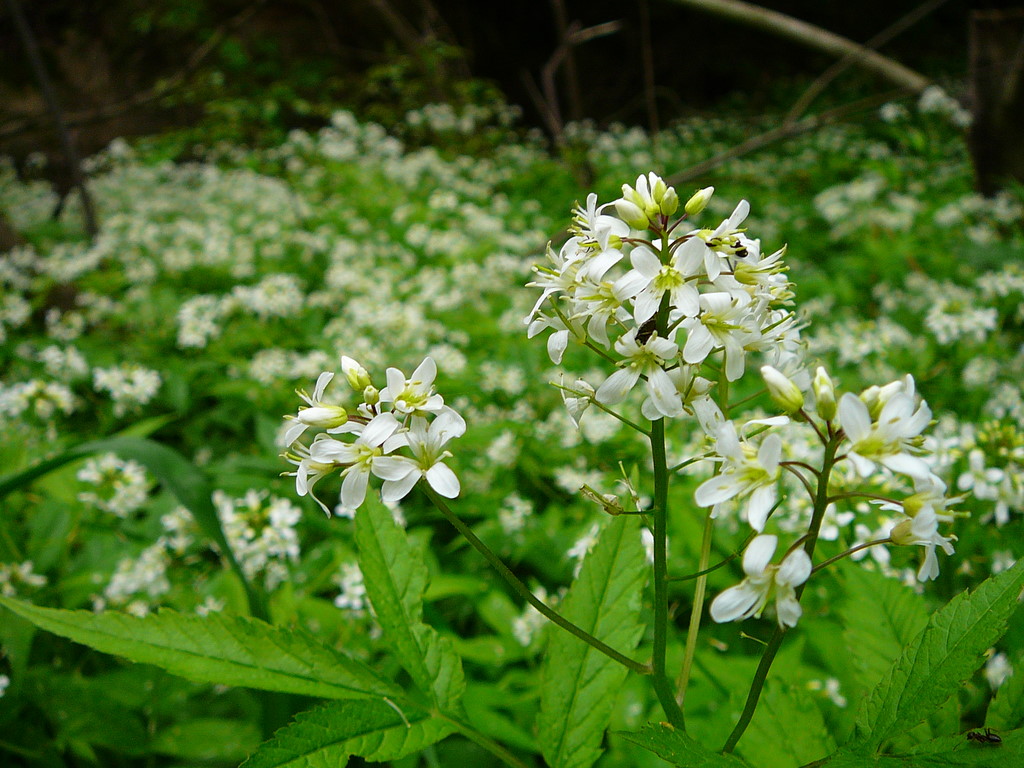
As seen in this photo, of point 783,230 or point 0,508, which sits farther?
point 783,230

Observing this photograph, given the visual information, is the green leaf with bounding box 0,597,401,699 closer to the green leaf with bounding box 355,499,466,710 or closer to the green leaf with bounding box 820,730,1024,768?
the green leaf with bounding box 355,499,466,710

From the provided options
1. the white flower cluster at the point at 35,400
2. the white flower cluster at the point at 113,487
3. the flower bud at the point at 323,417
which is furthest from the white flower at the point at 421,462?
the white flower cluster at the point at 35,400

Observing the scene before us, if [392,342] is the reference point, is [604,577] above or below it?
above

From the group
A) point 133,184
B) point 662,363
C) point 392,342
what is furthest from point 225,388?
point 133,184

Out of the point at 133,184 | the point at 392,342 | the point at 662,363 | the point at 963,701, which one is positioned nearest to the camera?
the point at 662,363

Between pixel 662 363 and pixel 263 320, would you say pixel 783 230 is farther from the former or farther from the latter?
pixel 662 363

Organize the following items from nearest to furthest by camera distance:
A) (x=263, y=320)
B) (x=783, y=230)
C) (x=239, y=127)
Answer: (x=263, y=320), (x=783, y=230), (x=239, y=127)
